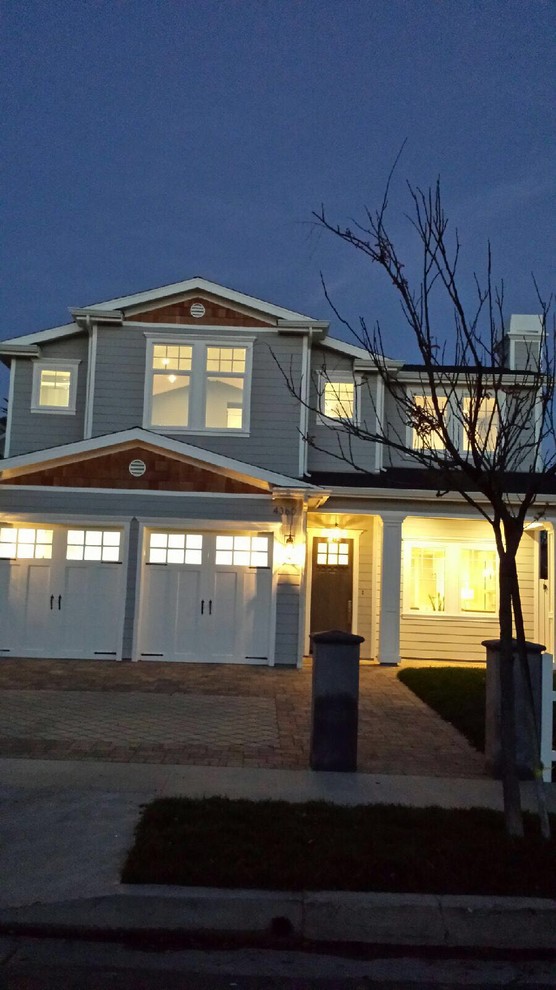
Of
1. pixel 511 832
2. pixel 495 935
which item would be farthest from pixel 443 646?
pixel 495 935

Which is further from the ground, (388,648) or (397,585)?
(397,585)

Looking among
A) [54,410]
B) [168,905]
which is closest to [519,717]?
[168,905]

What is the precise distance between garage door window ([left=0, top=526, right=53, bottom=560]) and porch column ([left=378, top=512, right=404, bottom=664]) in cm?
581

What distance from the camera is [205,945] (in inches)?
159

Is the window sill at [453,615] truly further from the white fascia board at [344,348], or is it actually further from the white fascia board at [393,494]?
the white fascia board at [344,348]

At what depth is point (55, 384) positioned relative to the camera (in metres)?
15.2

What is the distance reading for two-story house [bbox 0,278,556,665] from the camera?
12.9 metres

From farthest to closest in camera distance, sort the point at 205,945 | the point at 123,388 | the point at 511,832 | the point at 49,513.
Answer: the point at 123,388
the point at 49,513
the point at 511,832
the point at 205,945

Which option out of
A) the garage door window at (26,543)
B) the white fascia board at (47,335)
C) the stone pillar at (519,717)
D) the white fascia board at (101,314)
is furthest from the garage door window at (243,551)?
the stone pillar at (519,717)

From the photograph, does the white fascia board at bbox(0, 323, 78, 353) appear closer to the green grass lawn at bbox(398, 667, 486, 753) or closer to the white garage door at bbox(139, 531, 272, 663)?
the white garage door at bbox(139, 531, 272, 663)

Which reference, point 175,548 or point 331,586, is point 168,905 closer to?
point 175,548

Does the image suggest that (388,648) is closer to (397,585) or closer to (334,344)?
(397,585)

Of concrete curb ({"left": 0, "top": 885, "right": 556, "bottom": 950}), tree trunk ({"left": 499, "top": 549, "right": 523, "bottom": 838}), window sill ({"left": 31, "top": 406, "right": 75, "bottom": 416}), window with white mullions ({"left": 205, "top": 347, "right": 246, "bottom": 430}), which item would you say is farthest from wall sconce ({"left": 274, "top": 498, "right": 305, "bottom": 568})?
concrete curb ({"left": 0, "top": 885, "right": 556, "bottom": 950})

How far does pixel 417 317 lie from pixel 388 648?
9183mm
